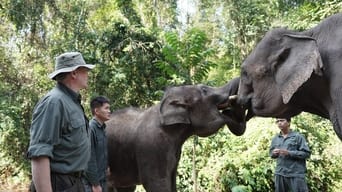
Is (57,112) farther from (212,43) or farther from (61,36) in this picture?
(212,43)

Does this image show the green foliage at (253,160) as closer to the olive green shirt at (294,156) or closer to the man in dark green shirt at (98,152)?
the olive green shirt at (294,156)

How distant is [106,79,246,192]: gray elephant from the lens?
16.1 ft

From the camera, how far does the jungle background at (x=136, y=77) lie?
→ 27.6 feet

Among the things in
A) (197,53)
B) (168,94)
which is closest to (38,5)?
(197,53)

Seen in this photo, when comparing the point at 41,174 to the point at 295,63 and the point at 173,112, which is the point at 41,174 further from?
the point at 173,112

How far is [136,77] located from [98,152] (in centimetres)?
692

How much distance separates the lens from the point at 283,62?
296 centimetres

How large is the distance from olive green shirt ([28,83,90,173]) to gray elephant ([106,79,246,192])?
205cm

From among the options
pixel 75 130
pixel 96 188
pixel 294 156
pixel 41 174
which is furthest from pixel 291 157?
pixel 41 174

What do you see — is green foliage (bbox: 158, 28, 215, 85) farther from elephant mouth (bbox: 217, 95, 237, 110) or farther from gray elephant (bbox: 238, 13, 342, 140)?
gray elephant (bbox: 238, 13, 342, 140)

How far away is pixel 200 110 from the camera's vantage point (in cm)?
500

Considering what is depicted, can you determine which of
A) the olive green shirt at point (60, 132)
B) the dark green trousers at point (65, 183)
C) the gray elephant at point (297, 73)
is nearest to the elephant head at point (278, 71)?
the gray elephant at point (297, 73)

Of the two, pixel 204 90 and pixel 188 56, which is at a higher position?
pixel 188 56

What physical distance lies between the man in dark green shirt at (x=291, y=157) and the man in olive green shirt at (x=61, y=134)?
3725 mm
